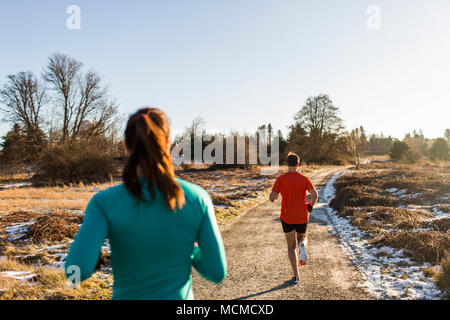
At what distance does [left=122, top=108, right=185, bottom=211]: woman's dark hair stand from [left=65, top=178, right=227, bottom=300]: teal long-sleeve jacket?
4cm

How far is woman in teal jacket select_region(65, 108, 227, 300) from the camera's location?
1400 mm

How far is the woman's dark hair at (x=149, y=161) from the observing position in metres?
1.40

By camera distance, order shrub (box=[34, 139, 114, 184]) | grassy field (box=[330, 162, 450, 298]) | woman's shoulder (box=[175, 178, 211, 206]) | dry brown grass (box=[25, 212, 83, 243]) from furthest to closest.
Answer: shrub (box=[34, 139, 114, 184]) < dry brown grass (box=[25, 212, 83, 243]) < grassy field (box=[330, 162, 450, 298]) < woman's shoulder (box=[175, 178, 211, 206])

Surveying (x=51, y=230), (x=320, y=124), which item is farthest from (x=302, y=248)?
(x=320, y=124)

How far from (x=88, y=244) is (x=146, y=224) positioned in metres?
0.28

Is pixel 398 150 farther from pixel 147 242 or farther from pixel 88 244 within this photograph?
pixel 88 244

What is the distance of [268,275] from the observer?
17.8ft

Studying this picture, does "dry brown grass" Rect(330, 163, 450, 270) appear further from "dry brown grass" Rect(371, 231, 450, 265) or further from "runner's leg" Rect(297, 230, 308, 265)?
"runner's leg" Rect(297, 230, 308, 265)

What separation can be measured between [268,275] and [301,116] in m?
46.5

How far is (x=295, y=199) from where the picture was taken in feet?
16.2

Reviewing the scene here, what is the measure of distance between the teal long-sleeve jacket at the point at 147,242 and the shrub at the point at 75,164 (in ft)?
90.7

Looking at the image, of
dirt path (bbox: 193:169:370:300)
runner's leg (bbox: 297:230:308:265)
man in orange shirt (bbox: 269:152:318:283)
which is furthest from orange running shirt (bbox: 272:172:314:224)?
Answer: dirt path (bbox: 193:169:370:300)

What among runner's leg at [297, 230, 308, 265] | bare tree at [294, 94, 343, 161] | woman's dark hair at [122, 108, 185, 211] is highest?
bare tree at [294, 94, 343, 161]
